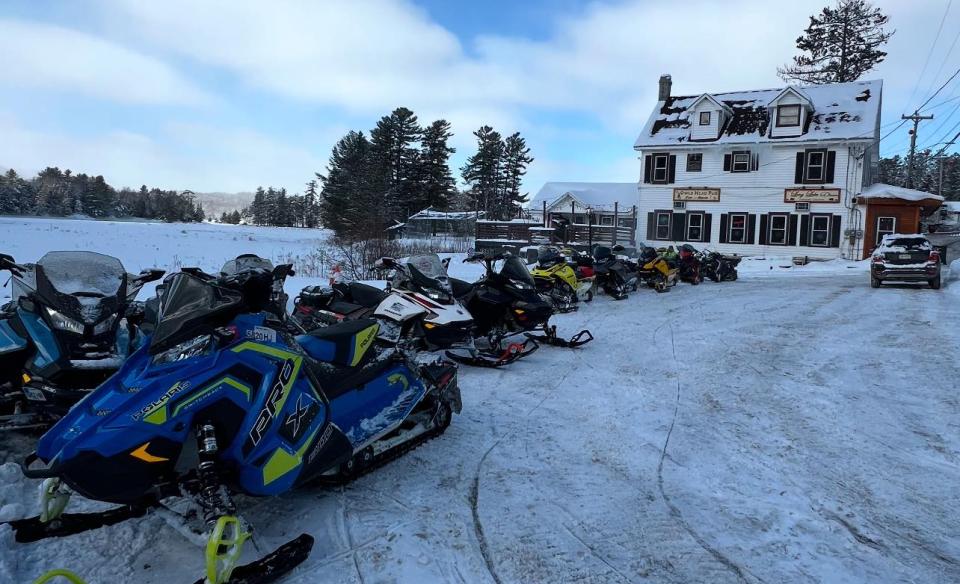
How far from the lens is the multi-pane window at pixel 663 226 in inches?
1122

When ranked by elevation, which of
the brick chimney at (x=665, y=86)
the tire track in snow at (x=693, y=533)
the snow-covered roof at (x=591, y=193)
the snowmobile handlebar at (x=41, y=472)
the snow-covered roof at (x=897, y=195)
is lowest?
the tire track in snow at (x=693, y=533)

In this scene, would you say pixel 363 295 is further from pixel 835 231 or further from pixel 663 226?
pixel 835 231

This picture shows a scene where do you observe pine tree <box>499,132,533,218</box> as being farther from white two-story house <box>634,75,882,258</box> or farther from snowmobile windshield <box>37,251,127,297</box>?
snowmobile windshield <box>37,251,127,297</box>

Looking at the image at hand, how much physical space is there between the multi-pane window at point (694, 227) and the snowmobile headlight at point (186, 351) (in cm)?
2777

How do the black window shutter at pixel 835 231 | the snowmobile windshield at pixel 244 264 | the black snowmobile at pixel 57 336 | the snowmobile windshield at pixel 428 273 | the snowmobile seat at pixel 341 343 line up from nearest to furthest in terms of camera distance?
the snowmobile seat at pixel 341 343 < the black snowmobile at pixel 57 336 < the snowmobile windshield at pixel 244 264 < the snowmobile windshield at pixel 428 273 < the black window shutter at pixel 835 231

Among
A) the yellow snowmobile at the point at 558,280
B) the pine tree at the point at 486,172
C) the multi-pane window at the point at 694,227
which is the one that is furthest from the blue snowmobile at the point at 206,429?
the pine tree at the point at 486,172

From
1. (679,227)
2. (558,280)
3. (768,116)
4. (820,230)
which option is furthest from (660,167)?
(558,280)

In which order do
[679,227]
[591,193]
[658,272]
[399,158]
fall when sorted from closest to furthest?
[658,272] < [679,227] < [591,193] < [399,158]

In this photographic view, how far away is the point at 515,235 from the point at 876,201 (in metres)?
14.8

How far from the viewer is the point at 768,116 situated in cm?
2677

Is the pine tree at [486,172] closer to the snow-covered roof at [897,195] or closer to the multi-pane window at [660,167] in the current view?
the multi-pane window at [660,167]

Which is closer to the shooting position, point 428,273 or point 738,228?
point 428,273

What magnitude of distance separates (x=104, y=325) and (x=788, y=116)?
28338mm

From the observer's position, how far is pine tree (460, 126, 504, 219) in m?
55.5
